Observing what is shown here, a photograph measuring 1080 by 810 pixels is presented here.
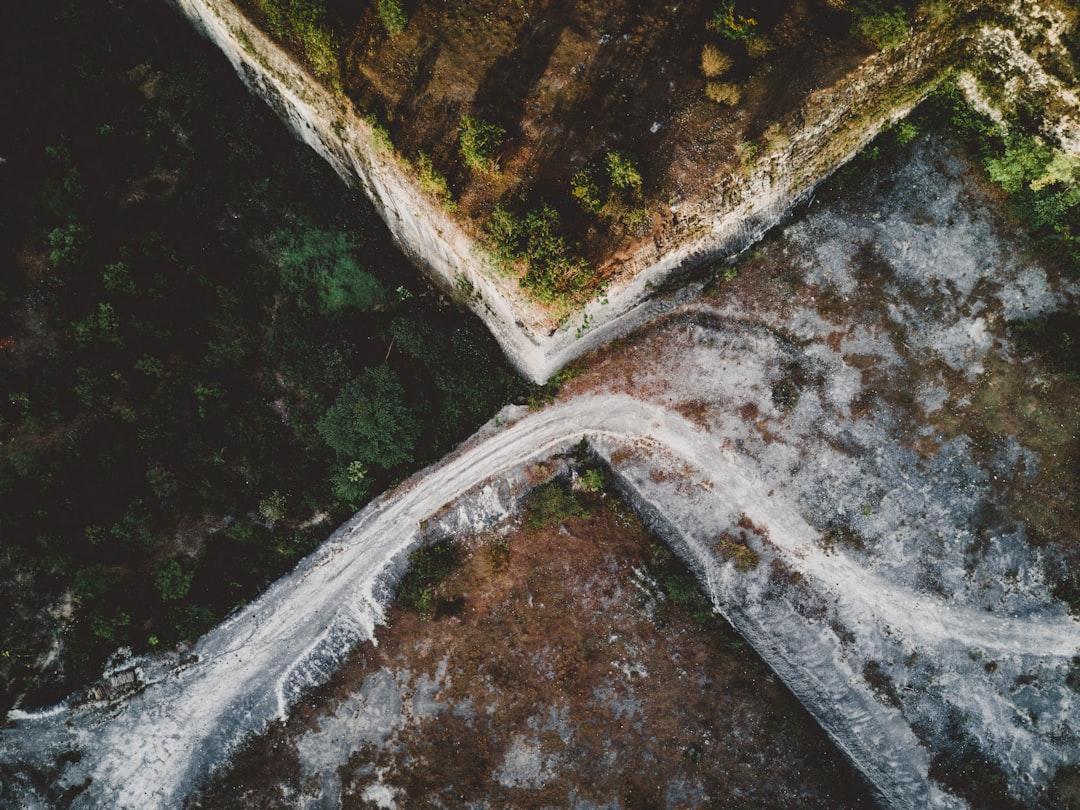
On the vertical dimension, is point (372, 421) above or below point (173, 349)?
below

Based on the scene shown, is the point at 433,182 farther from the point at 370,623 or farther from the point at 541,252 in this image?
the point at 370,623

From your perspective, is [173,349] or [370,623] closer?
[173,349]

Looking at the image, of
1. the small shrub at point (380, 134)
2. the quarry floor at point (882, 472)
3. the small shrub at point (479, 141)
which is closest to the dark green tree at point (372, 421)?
the quarry floor at point (882, 472)

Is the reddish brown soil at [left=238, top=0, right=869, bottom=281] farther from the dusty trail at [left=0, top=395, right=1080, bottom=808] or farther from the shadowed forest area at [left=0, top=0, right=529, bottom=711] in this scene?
the dusty trail at [left=0, top=395, right=1080, bottom=808]

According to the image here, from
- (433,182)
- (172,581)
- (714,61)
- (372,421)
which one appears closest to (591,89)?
(714,61)

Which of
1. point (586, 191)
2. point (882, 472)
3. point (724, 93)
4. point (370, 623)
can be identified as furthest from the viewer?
point (370, 623)

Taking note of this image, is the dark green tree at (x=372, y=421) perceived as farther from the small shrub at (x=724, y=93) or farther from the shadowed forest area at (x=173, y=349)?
the small shrub at (x=724, y=93)

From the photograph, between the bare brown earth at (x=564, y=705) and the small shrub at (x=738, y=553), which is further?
the bare brown earth at (x=564, y=705)

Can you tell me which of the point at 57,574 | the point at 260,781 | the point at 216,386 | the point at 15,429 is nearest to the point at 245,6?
the point at 216,386
